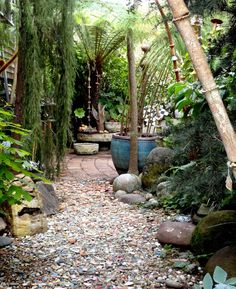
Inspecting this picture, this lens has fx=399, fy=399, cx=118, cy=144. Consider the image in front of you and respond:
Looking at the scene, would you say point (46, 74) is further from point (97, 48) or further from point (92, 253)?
point (97, 48)

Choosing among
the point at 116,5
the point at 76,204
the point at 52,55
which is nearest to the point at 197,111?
the point at 52,55

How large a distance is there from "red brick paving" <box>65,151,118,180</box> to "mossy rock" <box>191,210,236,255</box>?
106 inches

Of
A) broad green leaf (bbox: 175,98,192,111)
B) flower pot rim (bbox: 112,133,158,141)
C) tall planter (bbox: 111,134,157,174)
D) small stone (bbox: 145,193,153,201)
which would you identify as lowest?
small stone (bbox: 145,193,153,201)

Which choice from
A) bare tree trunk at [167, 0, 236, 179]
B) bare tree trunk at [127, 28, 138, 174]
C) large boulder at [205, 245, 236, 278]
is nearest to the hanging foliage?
bare tree trunk at [127, 28, 138, 174]

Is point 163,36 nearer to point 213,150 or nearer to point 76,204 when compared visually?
point 76,204

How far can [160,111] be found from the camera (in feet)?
17.7

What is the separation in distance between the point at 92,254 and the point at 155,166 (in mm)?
1746

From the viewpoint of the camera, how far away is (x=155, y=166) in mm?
4133

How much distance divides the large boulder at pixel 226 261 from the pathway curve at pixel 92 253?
0.22 meters

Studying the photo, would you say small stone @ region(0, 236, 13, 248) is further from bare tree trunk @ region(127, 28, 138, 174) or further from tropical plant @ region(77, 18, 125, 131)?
tropical plant @ region(77, 18, 125, 131)

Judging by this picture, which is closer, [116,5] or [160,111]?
[160,111]

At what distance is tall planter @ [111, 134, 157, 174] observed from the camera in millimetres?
4637

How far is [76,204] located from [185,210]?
Result: 105cm

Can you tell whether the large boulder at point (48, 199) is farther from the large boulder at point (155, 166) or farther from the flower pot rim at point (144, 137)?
the flower pot rim at point (144, 137)
